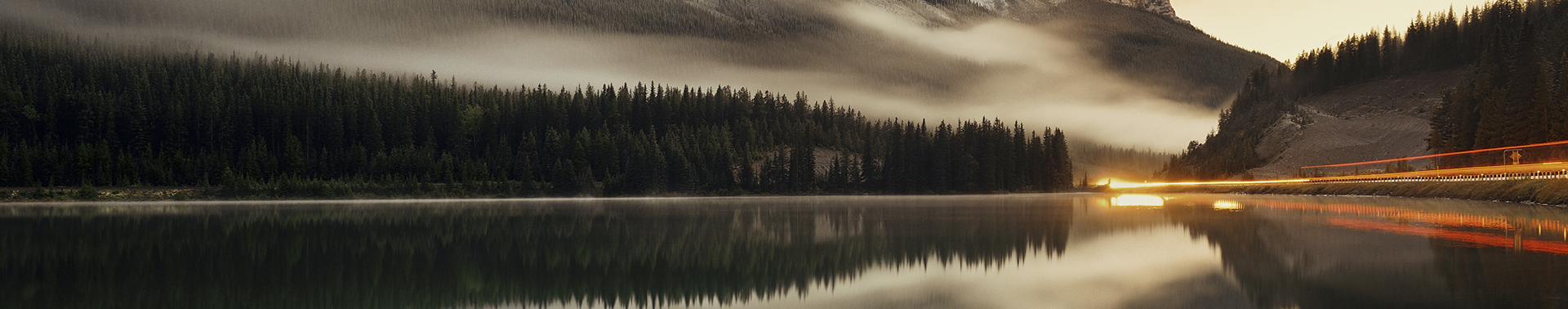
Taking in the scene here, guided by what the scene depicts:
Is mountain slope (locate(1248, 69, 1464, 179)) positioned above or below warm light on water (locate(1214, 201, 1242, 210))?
above

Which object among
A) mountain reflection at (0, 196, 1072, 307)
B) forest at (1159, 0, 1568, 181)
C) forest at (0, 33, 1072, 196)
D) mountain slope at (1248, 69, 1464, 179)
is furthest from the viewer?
mountain slope at (1248, 69, 1464, 179)

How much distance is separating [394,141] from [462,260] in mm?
145906

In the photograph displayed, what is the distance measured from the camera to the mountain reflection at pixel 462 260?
16656 millimetres

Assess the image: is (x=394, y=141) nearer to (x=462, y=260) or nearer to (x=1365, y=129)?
(x=462, y=260)

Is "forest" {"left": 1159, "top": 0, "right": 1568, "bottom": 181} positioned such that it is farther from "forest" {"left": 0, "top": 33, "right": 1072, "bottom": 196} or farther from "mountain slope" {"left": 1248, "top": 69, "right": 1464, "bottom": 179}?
"forest" {"left": 0, "top": 33, "right": 1072, "bottom": 196}

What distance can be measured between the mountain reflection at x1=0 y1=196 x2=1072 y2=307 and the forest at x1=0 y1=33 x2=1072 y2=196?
103m

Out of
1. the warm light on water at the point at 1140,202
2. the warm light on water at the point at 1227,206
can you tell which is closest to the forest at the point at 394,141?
the warm light on water at the point at 1140,202

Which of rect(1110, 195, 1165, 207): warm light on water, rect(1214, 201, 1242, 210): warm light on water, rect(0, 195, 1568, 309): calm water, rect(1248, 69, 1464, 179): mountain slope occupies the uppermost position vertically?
rect(1248, 69, 1464, 179): mountain slope

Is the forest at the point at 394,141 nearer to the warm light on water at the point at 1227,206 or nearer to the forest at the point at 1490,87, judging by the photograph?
the forest at the point at 1490,87

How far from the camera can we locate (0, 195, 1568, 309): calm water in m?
15.8

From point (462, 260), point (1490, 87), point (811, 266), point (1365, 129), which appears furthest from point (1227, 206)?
point (1365, 129)

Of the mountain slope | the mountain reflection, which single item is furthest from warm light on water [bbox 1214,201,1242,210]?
the mountain slope

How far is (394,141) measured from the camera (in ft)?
523

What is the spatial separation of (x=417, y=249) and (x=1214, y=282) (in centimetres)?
1959
